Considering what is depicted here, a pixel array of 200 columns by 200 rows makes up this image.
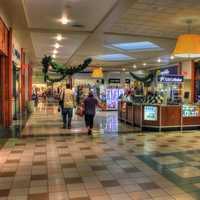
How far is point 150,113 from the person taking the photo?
9203 millimetres

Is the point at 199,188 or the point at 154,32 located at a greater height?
the point at 154,32

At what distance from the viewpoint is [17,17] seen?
25.2 feet

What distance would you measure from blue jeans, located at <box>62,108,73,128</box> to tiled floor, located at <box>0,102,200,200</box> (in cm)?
173

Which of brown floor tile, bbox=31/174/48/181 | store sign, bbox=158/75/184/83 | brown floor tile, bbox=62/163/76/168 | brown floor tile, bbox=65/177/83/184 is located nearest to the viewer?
brown floor tile, bbox=65/177/83/184

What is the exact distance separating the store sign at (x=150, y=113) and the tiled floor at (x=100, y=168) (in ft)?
4.75

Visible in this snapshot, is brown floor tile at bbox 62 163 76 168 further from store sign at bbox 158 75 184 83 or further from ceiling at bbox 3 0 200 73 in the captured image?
store sign at bbox 158 75 184 83

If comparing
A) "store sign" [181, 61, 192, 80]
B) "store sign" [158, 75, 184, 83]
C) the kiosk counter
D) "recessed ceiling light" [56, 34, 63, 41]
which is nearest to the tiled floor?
the kiosk counter

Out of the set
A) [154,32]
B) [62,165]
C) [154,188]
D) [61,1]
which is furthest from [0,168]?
[154,32]

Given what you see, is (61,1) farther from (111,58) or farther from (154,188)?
(111,58)

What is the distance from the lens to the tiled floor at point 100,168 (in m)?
3.72

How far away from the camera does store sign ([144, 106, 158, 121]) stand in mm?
9117

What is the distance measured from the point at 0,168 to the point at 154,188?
2788 mm

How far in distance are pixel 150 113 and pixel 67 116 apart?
10.2 feet

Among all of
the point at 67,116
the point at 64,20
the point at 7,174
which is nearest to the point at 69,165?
the point at 7,174
